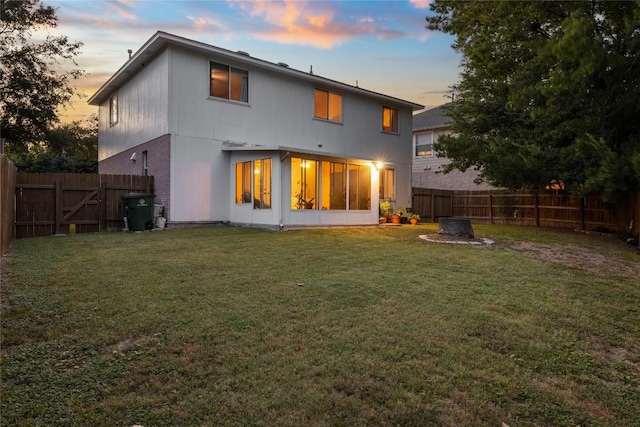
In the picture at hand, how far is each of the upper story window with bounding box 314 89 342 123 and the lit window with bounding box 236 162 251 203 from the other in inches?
182

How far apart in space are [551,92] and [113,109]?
18.0 metres

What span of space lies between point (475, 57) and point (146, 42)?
1016 centimetres

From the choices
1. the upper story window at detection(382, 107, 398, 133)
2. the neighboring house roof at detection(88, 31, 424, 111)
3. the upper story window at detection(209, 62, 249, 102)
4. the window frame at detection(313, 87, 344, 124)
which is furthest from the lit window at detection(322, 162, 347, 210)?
the upper story window at detection(382, 107, 398, 133)

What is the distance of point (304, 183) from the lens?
512 inches

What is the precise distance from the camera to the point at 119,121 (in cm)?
1755

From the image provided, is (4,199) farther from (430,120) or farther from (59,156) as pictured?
(430,120)

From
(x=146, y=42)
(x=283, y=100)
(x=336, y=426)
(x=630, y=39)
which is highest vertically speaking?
(x=146, y=42)

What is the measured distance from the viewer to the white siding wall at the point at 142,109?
42.7 feet

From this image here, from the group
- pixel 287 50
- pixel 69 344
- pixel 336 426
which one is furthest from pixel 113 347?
pixel 287 50

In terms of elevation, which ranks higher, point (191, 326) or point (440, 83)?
point (440, 83)

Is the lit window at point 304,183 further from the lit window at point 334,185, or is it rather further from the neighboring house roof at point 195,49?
the neighboring house roof at point 195,49

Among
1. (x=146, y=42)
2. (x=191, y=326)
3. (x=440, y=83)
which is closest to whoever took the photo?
(x=191, y=326)

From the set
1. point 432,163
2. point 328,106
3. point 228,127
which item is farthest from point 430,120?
point 228,127

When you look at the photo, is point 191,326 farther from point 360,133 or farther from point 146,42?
point 360,133
